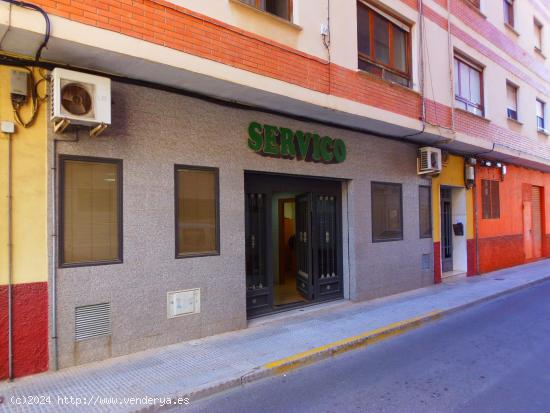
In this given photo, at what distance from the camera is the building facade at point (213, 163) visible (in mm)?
4562

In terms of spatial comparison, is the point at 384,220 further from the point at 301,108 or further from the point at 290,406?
the point at 290,406

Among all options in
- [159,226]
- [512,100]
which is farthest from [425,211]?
[159,226]

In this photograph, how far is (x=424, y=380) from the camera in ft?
14.9

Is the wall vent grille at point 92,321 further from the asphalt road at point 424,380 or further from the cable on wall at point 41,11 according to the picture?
the cable on wall at point 41,11

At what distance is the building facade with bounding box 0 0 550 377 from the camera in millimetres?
4562

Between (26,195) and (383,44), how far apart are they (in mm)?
7368

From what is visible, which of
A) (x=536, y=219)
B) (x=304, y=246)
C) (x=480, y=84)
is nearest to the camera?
(x=304, y=246)

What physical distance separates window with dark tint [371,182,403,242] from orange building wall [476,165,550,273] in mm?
4348

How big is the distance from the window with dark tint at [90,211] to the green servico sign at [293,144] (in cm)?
226

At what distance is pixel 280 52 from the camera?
6.29m

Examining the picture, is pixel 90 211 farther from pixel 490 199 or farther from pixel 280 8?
pixel 490 199

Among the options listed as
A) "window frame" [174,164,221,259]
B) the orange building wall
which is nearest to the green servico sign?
"window frame" [174,164,221,259]

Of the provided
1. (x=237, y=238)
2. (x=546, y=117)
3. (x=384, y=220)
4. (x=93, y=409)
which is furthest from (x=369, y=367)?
(x=546, y=117)

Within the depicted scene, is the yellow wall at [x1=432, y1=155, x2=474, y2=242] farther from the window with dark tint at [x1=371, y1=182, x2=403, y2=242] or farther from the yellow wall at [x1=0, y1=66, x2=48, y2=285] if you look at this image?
the yellow wall at [x1=0, y1=66, x2=48, y2=285]
